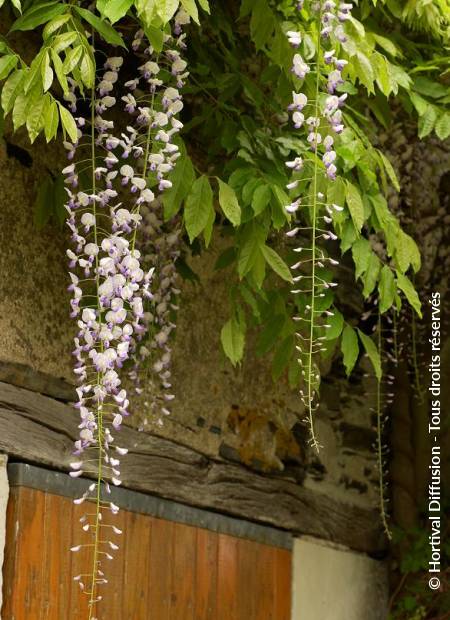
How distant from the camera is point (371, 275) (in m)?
2.81

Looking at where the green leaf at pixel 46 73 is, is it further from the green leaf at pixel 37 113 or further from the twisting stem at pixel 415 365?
the twisting stem at pixel 415 365

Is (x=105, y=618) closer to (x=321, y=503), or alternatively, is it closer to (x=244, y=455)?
(x=244, y=455)

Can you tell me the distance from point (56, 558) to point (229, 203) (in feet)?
2.96

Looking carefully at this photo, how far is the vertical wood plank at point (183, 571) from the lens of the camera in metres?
3.09

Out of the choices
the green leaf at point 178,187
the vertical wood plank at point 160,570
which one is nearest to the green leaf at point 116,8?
the green leaf at point 178,187

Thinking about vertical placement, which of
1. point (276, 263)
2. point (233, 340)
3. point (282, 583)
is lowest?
point (282, 583)

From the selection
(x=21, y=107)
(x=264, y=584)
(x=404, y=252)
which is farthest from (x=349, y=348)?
(x=21, y=107)

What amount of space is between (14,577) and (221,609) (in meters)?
0.92

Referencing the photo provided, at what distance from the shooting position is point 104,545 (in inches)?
112

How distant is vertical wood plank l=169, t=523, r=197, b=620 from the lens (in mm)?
3094

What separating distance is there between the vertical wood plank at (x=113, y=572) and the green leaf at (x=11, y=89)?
111 cm

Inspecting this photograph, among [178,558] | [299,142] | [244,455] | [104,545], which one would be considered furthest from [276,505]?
[299,142]

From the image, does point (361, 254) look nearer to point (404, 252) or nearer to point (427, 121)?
point (404, 252)

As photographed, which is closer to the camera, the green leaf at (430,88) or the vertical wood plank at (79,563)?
the vertical wood plank at (79,563)
